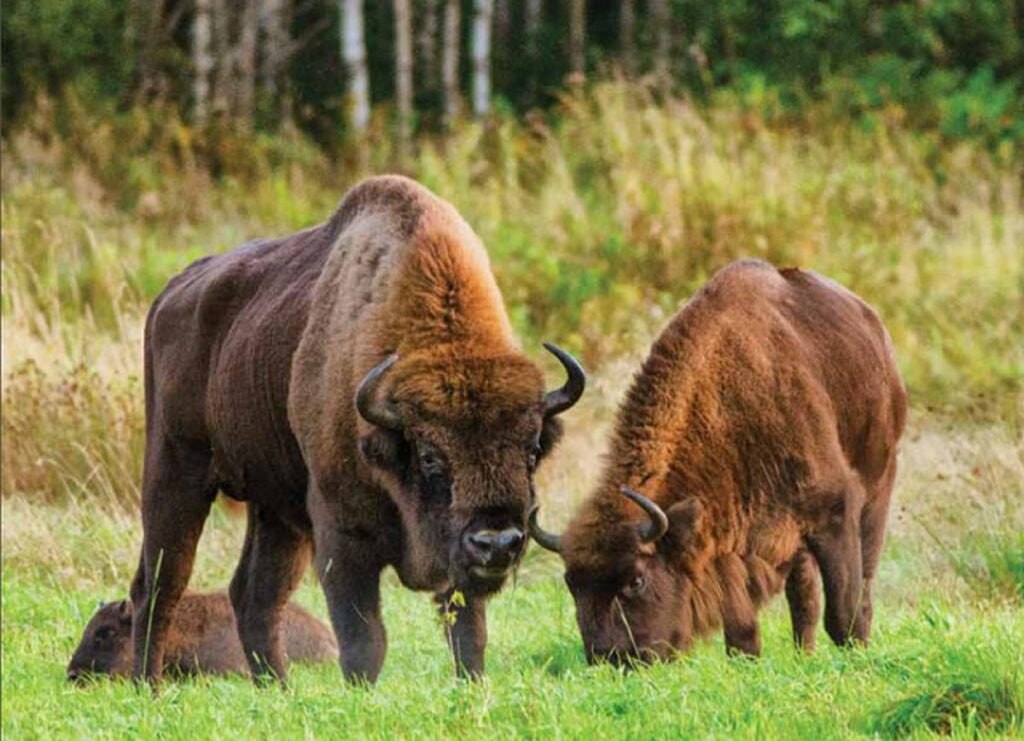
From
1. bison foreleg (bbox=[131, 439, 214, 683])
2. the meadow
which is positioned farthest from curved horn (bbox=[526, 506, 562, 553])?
bison foreleg (bbox=[131, 439, 214, 683])

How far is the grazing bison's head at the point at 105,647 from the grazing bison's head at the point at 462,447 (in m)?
2.76

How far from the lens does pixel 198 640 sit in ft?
36.9

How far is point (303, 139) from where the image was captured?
93.4 ft

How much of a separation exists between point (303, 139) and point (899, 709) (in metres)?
22.3

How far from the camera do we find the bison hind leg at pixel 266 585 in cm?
1011

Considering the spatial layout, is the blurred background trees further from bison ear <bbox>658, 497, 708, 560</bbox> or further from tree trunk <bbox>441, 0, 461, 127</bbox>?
bison ear <bbox>658, 497, 708, 560</bbox>

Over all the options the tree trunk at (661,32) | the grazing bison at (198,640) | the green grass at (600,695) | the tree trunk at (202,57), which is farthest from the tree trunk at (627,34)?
the green grass at (600,695)

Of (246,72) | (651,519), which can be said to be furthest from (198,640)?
(246,72)

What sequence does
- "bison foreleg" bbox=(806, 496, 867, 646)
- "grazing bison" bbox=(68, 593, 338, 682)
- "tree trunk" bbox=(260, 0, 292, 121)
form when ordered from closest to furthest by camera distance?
"bison foreleg" bbox=(806, 496, 867, 646)
"grazing bison" bbox=(68, 593, 338, 682)
"tree trunk" bbox=(260, 0, 292, 121)

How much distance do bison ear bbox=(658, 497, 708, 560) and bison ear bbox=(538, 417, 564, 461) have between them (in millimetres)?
887

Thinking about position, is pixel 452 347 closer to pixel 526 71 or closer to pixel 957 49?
pixel 957 49

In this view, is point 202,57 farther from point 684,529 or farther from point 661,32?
point 684,529

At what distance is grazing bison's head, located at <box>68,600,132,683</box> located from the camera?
10719 millimetres

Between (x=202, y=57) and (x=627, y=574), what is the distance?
2165 cm
